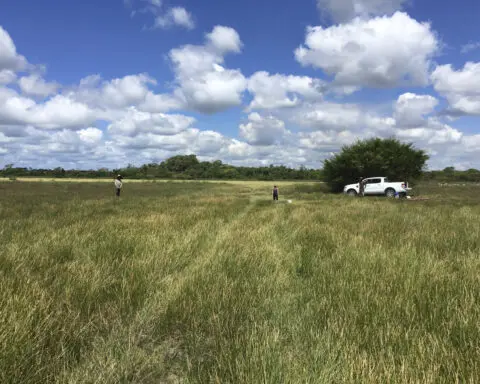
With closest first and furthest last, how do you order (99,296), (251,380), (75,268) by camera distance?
(251,380)
(99,296)
(75,268)

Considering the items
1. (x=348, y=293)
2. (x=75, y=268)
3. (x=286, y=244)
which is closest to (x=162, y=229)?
(x=286, y=244)

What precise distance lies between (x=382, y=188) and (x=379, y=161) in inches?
206

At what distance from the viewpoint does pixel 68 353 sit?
2520 mm

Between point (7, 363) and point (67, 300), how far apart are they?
1.15 metres

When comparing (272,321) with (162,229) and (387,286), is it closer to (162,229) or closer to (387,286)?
(387,286)

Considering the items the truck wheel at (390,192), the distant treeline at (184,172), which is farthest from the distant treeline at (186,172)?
the truck wheel at (390,192)

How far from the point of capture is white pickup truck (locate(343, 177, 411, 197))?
27.6 meters

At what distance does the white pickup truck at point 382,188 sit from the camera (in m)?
27.6

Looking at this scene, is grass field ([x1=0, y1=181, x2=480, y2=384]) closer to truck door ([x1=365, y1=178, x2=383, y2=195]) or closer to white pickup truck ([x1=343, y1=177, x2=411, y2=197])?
white pickup truck ([x1=343, y1=177, x2=411, y2=197])

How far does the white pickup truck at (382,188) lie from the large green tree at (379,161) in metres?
4.17

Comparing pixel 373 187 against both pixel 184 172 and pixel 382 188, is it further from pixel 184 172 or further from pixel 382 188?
pixel 184 172

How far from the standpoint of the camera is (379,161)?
3275 cm

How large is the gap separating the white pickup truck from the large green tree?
4174 mm

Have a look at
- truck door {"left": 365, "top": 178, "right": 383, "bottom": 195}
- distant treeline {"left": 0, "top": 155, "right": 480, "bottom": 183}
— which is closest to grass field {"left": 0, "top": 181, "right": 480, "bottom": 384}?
truck door {"left": 365, "top": 178, "right": 383, "bottom": 195}
